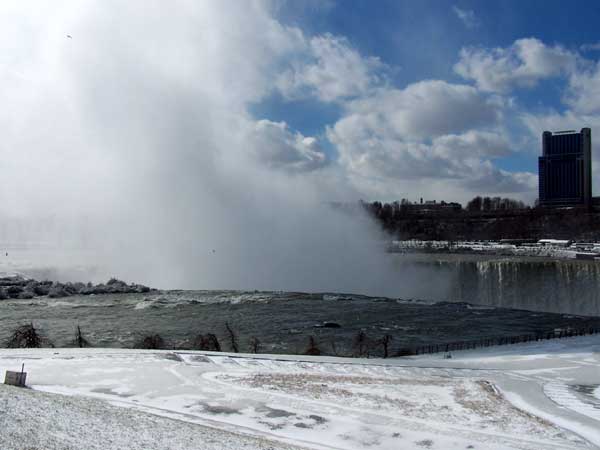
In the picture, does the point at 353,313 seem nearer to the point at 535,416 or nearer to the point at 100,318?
Answer: the point at 100,318

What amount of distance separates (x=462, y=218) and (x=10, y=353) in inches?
6855

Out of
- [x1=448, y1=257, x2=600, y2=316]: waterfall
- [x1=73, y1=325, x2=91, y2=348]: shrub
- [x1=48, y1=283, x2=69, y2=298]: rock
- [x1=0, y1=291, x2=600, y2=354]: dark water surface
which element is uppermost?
[x1=448, y1=257, x2=600, y2=316]: waterfall

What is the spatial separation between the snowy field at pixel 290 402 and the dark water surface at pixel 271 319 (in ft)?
33.5

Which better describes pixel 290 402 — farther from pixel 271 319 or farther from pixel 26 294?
pixel 26 294

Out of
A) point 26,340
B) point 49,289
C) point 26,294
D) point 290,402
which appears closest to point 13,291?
point 26,294

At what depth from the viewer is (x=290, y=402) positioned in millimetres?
17828

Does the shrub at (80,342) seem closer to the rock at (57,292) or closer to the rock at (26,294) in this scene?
the rock at (57,292)

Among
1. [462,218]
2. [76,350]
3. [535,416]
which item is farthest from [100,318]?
[462,218]

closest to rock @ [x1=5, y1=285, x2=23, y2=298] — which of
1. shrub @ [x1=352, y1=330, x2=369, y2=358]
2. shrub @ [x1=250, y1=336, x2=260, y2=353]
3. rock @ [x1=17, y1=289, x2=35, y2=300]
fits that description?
rock @ [x1=17, y1=289, x2=35, y2=300]

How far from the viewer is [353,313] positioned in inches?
1902

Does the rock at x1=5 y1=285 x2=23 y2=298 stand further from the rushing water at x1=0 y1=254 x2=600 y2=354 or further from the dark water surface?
the rushing water at x1=0 y1=254 x2=600 y2=354

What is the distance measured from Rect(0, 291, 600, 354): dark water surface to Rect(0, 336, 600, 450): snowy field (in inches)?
402

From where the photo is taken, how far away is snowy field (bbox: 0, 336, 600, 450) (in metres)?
13.1

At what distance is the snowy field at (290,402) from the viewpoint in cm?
1305
